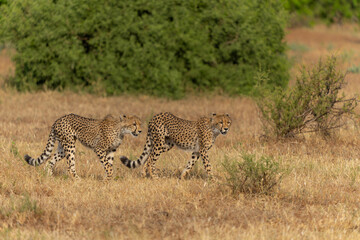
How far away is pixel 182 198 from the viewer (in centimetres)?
679

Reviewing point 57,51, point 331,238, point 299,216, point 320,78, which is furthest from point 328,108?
point 57,51

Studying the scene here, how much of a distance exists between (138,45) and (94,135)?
27.4ft

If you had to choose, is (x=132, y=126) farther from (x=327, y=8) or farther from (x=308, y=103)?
(x=327, y=8)

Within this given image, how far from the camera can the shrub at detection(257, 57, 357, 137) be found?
1041cm

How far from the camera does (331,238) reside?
540cm

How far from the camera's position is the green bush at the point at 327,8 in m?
36.6

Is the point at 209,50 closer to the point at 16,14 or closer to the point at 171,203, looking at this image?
the point at 16,14

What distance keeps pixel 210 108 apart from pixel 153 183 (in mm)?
7278

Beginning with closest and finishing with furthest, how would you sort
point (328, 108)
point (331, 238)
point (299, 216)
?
point (331, 238)
point (299, 216)
point (328, 108)

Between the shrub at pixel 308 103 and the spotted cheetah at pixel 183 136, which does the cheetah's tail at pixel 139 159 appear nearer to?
the spotted cheetah at pixel 183 136

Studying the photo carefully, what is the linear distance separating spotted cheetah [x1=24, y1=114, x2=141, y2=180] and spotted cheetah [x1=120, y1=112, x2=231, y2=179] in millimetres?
261

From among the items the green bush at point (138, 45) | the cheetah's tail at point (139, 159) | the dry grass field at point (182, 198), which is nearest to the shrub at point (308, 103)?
the dry grass field at point (182, 198)

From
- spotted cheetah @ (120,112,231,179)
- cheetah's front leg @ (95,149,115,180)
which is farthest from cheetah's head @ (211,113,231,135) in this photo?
cheetah's front leg @ (95,149,115,180)

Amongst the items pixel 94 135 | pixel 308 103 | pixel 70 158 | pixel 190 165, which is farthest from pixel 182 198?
pixel 308 103
